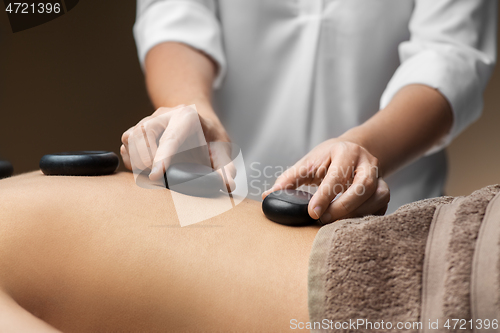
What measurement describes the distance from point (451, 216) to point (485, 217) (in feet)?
0.10

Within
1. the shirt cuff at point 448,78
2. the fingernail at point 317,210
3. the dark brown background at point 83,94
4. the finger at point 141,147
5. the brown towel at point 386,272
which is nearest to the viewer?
the brown towel at point 386,272

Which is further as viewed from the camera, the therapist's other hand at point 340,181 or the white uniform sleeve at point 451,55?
the white uniform sleeve at point 451,55

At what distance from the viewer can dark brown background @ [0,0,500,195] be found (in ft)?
5.43

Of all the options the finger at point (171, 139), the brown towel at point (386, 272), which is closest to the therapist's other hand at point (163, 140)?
the finger at point (171, 139)

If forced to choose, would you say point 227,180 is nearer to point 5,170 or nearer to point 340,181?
point 340,181

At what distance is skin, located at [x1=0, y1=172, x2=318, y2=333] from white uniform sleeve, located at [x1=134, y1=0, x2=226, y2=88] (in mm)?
583

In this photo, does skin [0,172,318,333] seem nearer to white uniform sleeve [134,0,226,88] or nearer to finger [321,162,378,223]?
finger [321,162,378,223]

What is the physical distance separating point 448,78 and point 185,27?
0.61m

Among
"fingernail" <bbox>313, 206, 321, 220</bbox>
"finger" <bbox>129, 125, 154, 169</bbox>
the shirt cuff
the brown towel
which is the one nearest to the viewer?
the brown towel

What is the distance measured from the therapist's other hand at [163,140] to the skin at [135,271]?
0.13m

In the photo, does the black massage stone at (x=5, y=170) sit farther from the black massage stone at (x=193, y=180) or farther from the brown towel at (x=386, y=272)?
the brown towel at (x=386, y=272)

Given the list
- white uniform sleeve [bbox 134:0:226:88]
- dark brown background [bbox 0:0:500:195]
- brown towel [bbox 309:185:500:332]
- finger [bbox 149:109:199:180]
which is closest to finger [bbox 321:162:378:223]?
brown towel [bbox 309:185:500:332]

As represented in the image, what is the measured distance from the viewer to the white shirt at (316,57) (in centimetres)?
94

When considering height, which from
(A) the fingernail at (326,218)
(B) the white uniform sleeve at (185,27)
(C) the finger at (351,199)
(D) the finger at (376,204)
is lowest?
(D) the finger at (376,204)
